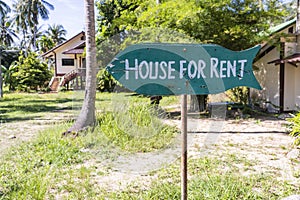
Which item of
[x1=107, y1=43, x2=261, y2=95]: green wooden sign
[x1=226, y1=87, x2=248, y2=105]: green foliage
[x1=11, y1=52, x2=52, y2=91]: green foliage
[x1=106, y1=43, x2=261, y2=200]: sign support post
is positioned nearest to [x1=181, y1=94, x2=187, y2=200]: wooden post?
[x1=106, y1=43, x2=261, y2=200]: sign support post

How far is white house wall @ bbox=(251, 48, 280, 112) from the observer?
10.2 metres

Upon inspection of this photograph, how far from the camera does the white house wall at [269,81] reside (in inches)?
400

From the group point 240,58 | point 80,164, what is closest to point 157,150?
point 80,164

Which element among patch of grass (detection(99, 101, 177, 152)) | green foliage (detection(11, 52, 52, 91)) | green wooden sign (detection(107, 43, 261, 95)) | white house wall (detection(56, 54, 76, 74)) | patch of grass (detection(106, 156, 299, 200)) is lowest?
patch of grass (detection(106, 156, 299, 200))

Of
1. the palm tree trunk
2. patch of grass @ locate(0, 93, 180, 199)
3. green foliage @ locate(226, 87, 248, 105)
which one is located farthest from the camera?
green foliage @ locate(226, 87, 248, 105)

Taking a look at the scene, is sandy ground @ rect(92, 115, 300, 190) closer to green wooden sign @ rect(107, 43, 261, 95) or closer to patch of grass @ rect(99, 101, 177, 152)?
patch of grass @ rect(99, 101, 177, 152)

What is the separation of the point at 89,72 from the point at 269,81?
24.3 feet

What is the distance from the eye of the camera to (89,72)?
616 centimetres

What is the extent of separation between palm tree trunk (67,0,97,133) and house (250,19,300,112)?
19.1 feet

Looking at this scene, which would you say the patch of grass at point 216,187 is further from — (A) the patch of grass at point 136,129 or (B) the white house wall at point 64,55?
(B) the white house wall at point 64,55

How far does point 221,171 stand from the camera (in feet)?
13.0

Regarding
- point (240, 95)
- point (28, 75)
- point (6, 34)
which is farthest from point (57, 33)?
point (240, 95)

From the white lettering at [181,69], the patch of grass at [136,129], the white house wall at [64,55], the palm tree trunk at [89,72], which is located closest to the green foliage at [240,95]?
the patch of grass at [136,129]

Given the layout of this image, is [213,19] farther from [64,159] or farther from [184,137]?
[184,137]
